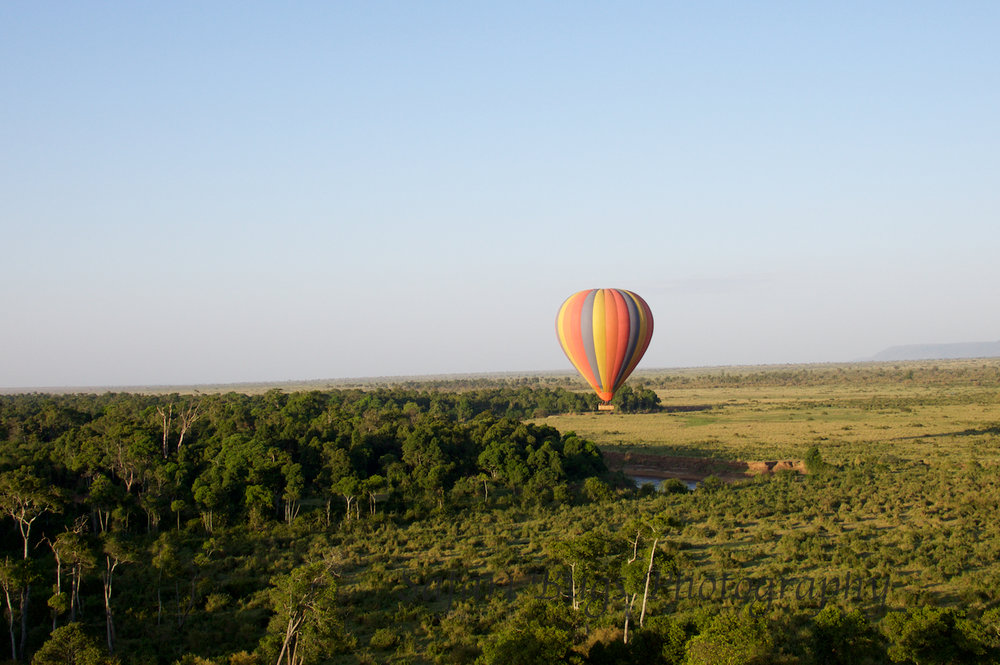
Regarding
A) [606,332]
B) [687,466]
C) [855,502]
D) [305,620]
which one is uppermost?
[606,332]

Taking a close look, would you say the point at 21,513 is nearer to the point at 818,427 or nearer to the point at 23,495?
the point at 23,495

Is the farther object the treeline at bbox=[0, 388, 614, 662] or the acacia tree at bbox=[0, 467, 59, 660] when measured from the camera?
the treeline at bbox=[0, 388, 614, 662]

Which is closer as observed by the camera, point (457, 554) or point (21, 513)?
point (21, 513)

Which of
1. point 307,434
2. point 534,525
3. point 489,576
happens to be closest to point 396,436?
point 307,434

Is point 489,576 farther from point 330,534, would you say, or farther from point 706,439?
point 706,439

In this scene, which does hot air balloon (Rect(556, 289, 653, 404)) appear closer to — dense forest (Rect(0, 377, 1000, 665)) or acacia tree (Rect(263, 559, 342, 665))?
dense forest (Rect(0, 377, 1000, 665))

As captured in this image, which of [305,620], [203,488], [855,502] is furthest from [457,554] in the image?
[855,502]

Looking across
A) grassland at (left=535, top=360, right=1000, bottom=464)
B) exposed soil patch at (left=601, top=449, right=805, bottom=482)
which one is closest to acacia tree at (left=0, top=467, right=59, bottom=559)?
exposed soil patch at (left=601, top=449, right=805, bottom=482)

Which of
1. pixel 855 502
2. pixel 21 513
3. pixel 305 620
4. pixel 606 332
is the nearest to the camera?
pixel 305 620
